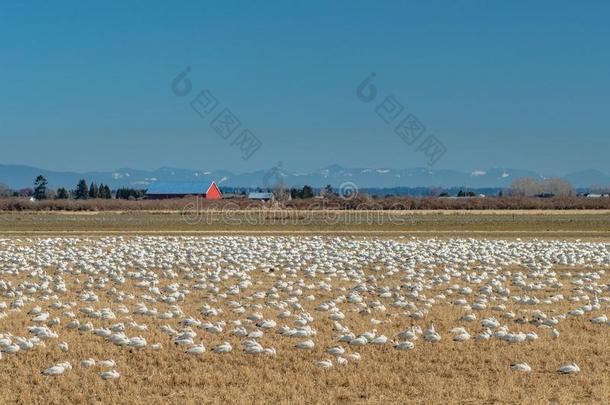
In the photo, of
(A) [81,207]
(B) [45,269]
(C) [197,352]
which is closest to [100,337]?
(C) [197,352]

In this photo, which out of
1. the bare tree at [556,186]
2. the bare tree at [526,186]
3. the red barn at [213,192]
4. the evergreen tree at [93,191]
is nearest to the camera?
the red barn at [213,192]

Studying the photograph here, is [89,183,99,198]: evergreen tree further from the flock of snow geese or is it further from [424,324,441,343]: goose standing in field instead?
[424,324,441,343]: goose standing in field

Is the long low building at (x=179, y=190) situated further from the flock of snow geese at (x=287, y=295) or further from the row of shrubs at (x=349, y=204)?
the flock of snow geese at (x=287, y=295)

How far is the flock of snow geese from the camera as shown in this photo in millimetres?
13789

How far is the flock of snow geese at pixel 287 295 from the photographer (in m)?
13.8

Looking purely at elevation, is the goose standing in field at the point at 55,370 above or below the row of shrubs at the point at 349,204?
below

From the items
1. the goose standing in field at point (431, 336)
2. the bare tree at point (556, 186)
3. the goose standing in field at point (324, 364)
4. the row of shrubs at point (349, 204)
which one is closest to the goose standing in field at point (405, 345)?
the goose standing in field at point (431, 336)

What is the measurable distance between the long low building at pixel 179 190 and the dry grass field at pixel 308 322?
111m

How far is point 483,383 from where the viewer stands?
1129 centimetres

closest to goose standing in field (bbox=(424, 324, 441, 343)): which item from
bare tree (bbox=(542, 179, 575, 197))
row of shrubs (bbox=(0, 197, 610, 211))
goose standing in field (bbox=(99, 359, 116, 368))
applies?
goose standing in field (bbox=(99, 359, 116, 368))

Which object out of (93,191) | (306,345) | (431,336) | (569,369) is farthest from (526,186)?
(569,369)

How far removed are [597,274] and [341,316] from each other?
10.8 meters

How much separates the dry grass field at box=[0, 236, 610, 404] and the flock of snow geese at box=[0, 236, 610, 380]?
0.22ft

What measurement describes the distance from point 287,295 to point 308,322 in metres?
4.25
